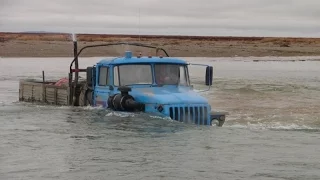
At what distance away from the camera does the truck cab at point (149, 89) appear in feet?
50.5

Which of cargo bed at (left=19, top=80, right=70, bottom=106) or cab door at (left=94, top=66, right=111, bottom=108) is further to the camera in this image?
cargo bed at (left=19, top=80, right=70, bottom=106)

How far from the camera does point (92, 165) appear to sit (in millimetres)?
11414

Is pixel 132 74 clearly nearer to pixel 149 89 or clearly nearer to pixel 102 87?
pixel 149 89

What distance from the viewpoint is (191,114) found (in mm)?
15461

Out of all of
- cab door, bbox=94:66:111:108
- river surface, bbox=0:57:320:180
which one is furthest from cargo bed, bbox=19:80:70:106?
cab door, bbox=94:66:111:108

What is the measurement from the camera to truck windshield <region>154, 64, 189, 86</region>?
1697cm

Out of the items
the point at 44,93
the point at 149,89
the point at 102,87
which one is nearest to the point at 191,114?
the point at 149,89

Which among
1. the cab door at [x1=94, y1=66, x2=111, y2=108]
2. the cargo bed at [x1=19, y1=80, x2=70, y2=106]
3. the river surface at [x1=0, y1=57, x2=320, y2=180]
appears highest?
the cab door at [x1=94, y1=66, x2=111, y2=108]

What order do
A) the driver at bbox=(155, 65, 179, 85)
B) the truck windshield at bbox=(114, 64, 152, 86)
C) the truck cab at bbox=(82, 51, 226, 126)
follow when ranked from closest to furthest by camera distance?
the truck cab at bbox=(82, 51, 226, 126) → the truck windshield at bbox=(114, 64, 152, 86) → the driver at bbox=(155, 65, 179, 85)

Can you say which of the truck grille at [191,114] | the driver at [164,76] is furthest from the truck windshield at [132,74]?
the truck grille at [191,114]

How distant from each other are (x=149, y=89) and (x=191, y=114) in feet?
5.04

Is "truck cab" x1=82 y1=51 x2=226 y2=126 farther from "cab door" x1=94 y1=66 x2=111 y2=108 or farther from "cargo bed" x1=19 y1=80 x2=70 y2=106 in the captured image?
"cargo bed" x1=19 y1=80 x2=70 y2=106

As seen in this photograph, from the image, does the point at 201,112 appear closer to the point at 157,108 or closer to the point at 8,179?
the point at 157,108

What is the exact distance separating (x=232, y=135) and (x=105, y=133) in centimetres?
287
